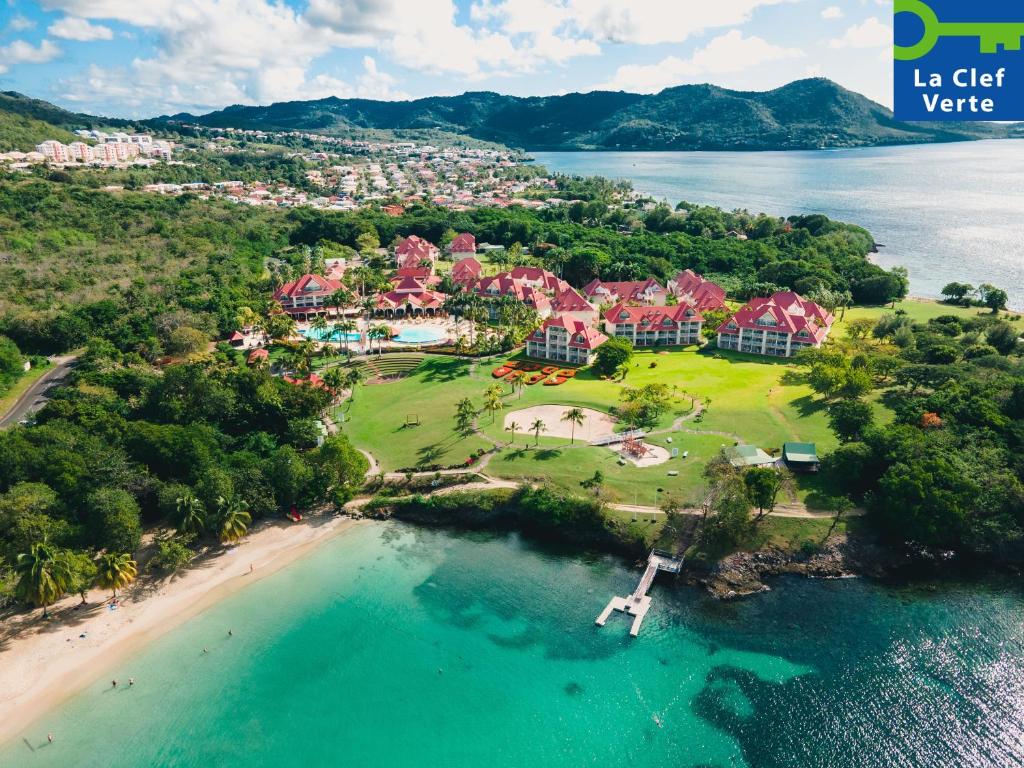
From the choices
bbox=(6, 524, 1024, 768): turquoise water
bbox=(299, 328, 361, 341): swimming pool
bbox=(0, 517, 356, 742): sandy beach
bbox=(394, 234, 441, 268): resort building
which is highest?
bbox=(394, 234, 441, 268): resort building

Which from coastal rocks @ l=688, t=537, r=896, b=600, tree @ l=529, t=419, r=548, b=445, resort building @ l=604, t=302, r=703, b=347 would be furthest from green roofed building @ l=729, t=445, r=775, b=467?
resort building @ l=604, t=302, r=703, b=347

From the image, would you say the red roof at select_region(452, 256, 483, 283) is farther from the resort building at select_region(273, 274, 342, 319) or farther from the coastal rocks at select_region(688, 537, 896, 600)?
the coastal rocks at select_region(688, 537, 896, 600)

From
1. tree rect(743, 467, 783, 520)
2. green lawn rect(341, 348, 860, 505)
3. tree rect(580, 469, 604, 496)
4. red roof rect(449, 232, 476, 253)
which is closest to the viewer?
tree rect(743, 467, 783, 520)

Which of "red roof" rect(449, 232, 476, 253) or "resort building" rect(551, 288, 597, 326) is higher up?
"red roof" rect(449, 232, 476, 253)

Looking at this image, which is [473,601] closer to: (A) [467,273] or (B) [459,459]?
(B) [459,459]

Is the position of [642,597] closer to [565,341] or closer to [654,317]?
[565,341]

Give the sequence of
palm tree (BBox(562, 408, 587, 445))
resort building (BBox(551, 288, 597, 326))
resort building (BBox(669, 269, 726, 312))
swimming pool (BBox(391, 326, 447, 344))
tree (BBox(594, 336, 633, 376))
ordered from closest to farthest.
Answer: palm tree (BBox(562, 408, 587, 445))
tree (BBox(594, 336, 633, 376))
swimming pool (BBox(391, 326, 447, 344))
resort building (BBox(551, 288, 597, 326))
resort building (BBox(669, 269, 726, 312))

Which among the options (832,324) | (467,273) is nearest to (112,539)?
(467,273)

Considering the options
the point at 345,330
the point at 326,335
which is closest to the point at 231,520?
the point at 345,330
